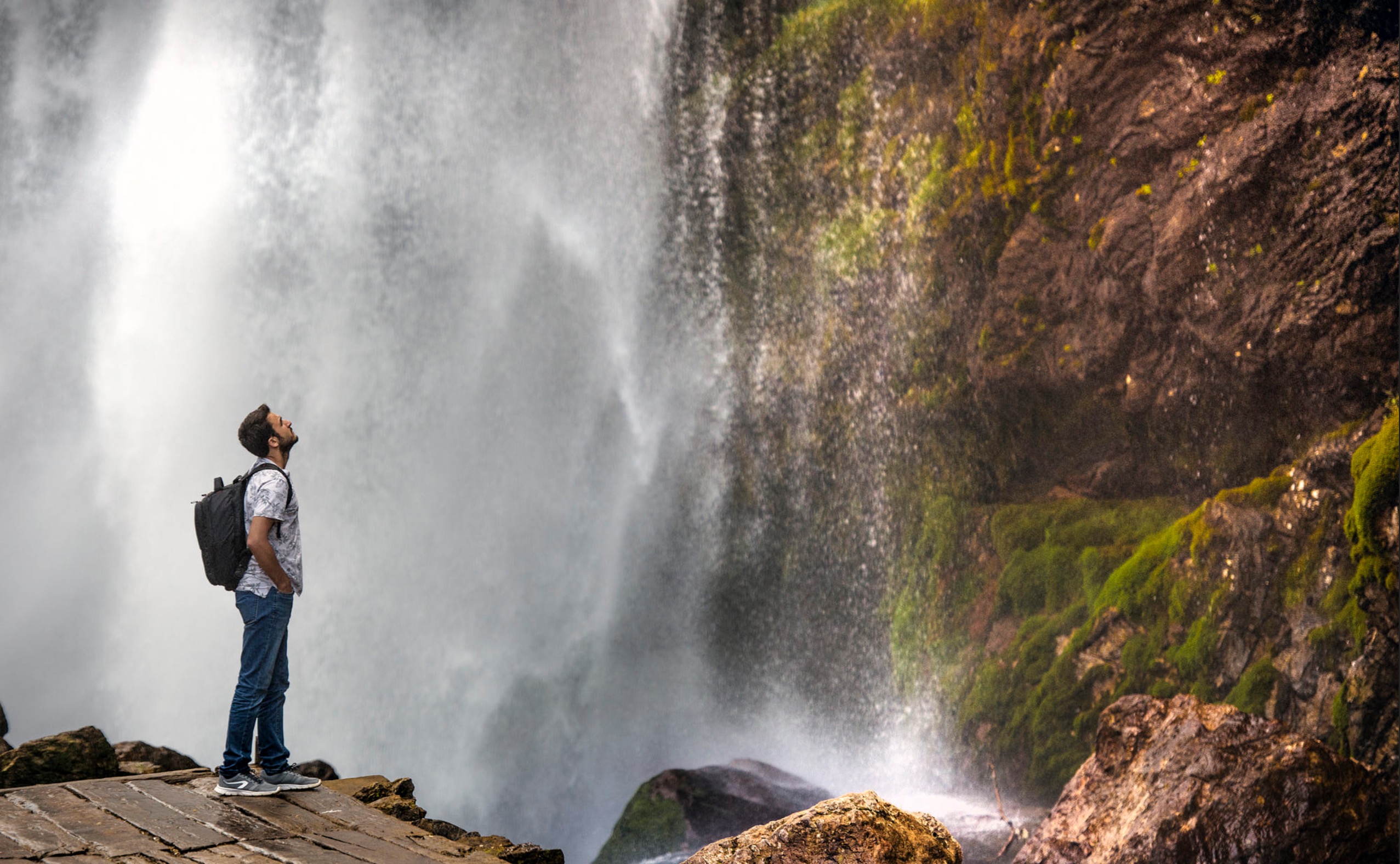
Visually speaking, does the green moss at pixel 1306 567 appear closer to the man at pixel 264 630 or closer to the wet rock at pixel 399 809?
the wet rock at pixel 399 809

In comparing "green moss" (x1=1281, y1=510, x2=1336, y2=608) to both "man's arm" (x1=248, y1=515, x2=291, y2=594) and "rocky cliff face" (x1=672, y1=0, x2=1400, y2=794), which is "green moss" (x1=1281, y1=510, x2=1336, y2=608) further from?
"man's arm" (x1=248, y1=515, x2=291, y2=594)

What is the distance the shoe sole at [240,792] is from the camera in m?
4.26

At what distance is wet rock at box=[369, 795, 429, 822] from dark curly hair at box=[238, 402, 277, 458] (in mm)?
1686

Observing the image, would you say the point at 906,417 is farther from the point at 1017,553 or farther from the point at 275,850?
the point at 275,850

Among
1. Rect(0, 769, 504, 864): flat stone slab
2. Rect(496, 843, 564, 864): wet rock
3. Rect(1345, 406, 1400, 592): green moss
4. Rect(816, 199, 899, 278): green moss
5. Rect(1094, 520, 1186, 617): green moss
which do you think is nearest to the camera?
Rect(0, 769, 504, 864): flat stone slab

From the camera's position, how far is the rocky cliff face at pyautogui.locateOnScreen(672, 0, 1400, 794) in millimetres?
9672

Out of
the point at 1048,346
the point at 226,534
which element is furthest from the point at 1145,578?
the point at 226,534

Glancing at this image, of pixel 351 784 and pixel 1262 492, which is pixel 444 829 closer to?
pixel 351 784

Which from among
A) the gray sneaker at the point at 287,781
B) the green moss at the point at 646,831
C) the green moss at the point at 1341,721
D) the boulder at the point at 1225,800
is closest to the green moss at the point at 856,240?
the green moss at the point at 646,831

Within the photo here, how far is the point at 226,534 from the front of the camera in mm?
4324

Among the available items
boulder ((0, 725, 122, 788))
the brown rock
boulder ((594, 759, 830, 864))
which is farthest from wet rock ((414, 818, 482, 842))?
boulder ((594, 759, 830, 864))

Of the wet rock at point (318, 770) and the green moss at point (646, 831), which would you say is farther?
the green moss at point (646, 831)

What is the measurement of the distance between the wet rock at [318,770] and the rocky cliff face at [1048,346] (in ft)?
24.9

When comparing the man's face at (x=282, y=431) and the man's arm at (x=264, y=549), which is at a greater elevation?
the man's face at (x=282, y=431)
